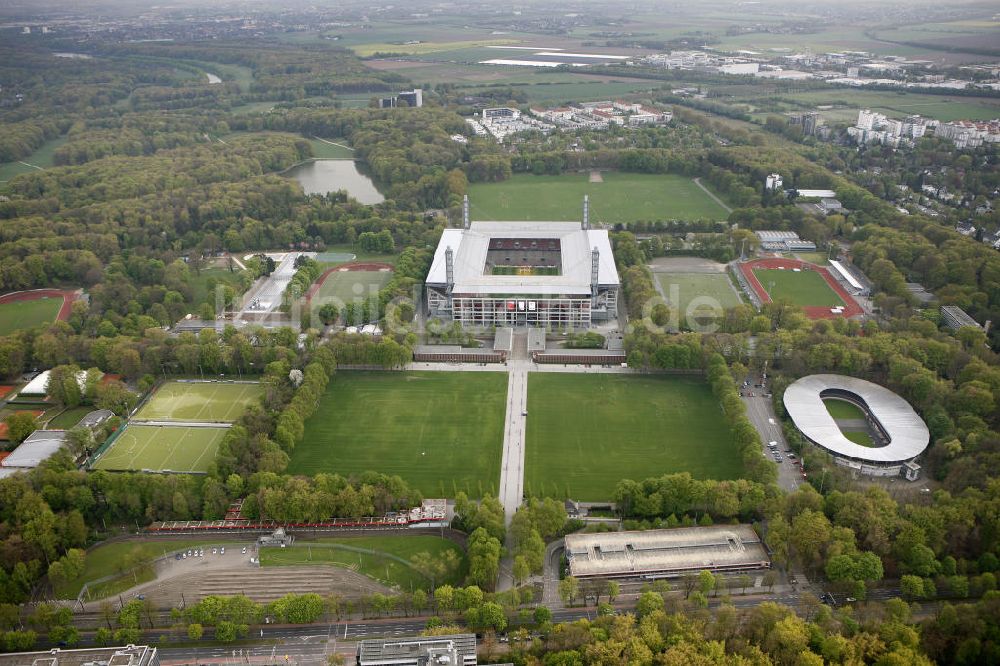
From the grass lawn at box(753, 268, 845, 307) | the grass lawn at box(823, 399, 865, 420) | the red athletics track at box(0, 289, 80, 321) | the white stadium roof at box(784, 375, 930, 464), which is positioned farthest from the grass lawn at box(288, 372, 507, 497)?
the red athletics track at box(0, 289, 80, 321)

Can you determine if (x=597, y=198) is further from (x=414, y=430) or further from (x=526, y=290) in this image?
(x=414, y=430)

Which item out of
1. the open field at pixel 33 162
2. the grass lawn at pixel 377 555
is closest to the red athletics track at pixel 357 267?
the grass lawn at pixel 377 555

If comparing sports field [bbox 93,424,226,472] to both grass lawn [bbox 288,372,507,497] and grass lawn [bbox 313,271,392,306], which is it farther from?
grass lawn [bbox 313,271,392,306]

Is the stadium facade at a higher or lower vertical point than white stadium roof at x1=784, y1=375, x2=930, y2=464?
higher

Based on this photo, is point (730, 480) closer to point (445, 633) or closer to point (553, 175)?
point (445, 633)

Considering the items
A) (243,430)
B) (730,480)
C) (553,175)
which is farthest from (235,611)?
(553,175)

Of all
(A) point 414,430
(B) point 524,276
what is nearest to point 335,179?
(B) point 524,276
